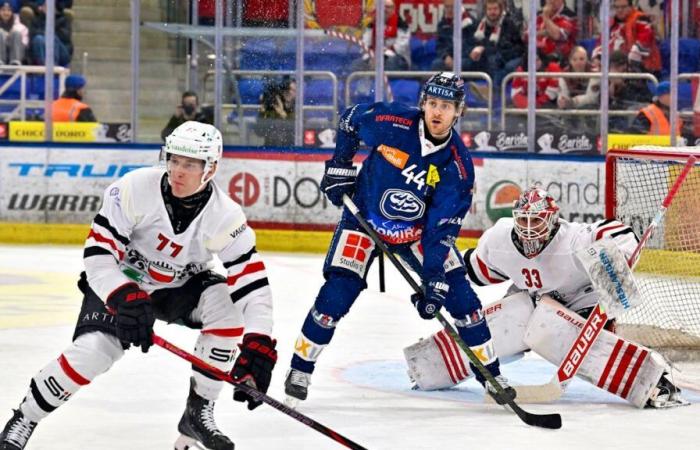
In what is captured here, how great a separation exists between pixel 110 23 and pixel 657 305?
4.96 m

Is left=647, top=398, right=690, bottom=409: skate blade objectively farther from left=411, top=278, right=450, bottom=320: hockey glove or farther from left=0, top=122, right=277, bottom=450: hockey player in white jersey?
left=0, top=122, right=277, bottom=450: hockey player in white jersey

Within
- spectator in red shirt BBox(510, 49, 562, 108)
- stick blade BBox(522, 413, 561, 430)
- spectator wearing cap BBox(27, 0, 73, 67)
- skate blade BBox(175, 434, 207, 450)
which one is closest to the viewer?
skate blade BBox(175, 434, 207, 450)

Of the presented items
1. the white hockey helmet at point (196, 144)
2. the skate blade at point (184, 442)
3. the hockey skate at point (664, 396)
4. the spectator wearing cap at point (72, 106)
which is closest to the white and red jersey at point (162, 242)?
the white hockey helmet at point (196, 144)

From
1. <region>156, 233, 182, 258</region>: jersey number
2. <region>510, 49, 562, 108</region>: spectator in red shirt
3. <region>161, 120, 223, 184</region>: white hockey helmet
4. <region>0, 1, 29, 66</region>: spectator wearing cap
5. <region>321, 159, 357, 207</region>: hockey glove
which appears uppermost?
<region>0, 1, 29, 66</region>: spectator wearing cap

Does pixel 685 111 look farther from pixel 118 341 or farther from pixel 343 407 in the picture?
pixel 118 341

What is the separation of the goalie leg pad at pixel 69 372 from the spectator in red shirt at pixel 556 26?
6030mm

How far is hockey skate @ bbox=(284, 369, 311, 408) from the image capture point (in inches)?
193

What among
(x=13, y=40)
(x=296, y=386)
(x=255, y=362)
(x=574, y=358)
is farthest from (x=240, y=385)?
(x=13, y=40)

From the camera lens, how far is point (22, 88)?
10008mm

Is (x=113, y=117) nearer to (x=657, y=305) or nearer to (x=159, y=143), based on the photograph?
(x=159, y=143)

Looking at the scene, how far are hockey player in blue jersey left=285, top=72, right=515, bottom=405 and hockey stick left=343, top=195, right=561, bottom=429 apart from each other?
41mm

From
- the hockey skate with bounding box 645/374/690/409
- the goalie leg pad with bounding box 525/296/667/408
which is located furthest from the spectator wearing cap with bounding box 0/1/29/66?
the hockey skate with bounding box 645/374/690/409

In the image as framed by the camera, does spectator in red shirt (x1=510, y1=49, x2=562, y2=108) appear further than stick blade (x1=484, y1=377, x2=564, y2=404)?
Yes

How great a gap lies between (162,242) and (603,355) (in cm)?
182
